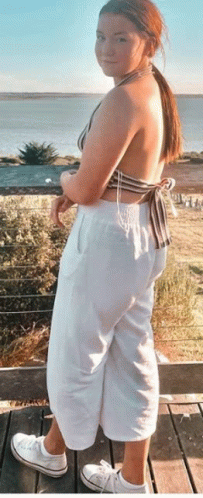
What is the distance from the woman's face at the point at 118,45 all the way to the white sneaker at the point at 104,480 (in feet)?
3.65

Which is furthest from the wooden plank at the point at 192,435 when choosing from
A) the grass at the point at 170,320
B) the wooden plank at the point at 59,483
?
the grass at the point at 170,320

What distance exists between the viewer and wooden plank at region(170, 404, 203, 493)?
1.89 metres

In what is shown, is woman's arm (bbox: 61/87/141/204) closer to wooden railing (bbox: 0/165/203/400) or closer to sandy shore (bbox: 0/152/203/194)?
sandy shore (bbox: 0/152/203/194)

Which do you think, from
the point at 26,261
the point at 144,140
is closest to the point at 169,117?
the point at 144,140

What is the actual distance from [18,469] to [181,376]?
0.62 meters

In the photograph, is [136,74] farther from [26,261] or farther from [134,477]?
[26,261]

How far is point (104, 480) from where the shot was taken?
1.80m

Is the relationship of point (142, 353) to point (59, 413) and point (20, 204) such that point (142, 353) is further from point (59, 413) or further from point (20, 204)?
point (20, 204)

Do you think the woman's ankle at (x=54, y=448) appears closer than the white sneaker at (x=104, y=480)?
No

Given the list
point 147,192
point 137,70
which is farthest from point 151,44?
point 147,192

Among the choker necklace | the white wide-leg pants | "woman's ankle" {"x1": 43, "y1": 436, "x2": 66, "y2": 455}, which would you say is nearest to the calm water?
the choker necklace

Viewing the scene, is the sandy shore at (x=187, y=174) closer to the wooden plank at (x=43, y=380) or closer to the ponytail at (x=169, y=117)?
the ponytail at (x=169, y=117)

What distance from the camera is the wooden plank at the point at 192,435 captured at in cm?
189

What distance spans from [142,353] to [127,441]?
10.4 inches
